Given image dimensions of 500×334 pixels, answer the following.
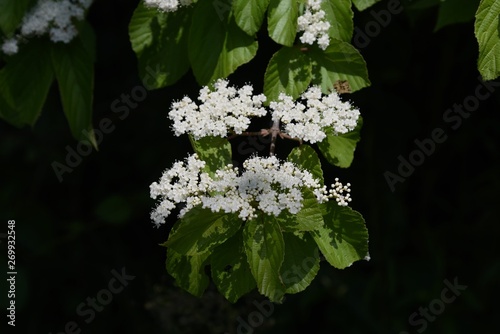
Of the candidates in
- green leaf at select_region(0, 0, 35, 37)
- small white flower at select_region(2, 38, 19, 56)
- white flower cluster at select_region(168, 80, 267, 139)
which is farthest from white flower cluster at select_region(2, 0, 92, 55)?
white flower cluster at select_region(168, 80, 267, 139)

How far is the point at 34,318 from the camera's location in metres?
3.92

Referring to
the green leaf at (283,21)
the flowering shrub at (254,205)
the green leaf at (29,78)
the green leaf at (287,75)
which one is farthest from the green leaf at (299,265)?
the green leaf at (29,78)

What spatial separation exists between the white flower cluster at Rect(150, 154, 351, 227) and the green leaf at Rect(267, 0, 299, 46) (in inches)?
13.8

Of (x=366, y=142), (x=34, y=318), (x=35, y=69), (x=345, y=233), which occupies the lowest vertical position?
(x=34, y=318)

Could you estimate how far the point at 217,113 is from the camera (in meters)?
1.80

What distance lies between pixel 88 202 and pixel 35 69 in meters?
2.00

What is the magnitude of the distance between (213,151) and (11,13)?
773 millimetres

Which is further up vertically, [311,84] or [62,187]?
[311,84]

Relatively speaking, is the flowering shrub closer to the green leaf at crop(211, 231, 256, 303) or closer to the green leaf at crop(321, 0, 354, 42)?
the green leaf at crop(211, 231, 256, 303)

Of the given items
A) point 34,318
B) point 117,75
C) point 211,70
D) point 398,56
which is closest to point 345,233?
point 211,70

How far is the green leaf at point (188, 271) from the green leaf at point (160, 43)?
568mm

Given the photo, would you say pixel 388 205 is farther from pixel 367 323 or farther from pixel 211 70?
pixel 211 70

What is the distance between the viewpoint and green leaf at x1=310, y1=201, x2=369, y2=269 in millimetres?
1770

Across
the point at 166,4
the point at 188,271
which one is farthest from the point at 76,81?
the point at 188,271
